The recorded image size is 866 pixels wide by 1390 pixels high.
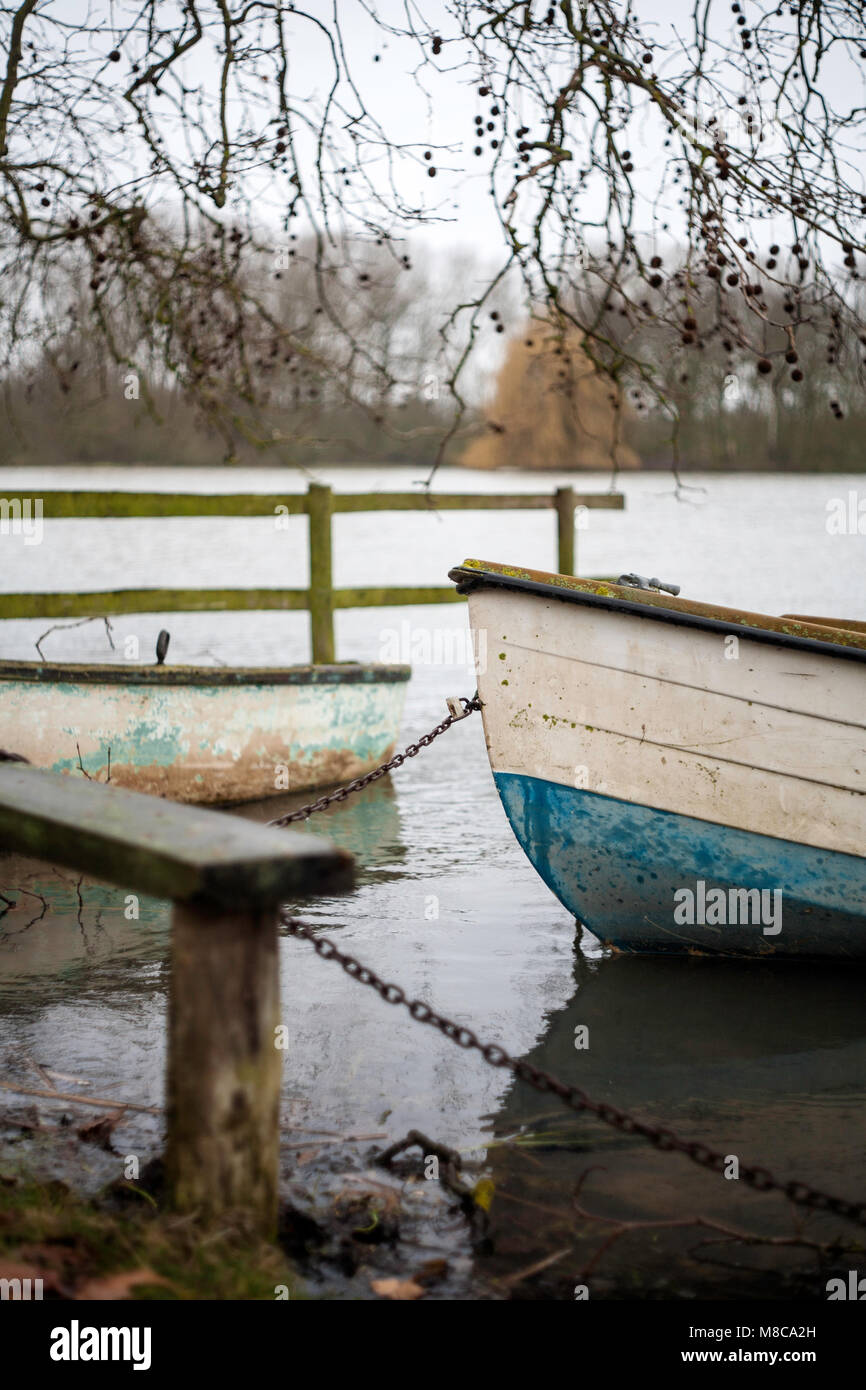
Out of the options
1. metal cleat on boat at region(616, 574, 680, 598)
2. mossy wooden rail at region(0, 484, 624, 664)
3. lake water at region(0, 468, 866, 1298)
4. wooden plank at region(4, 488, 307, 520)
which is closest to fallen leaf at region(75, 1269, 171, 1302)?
lake water at region(0, 468, 866, 1298)

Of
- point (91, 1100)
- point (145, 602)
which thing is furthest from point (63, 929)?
point (145, 602)

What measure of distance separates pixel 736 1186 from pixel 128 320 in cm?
505

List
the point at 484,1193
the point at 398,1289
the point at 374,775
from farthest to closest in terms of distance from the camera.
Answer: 1. the point at 374,775
2. the point at 484,1193
3. the point at 398,1289

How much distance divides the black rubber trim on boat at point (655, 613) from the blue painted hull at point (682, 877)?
67 centimetres

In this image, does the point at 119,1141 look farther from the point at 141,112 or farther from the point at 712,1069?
the point at 141,112

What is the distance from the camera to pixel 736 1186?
3008 mm

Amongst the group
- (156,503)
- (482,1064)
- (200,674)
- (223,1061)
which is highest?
(156,503)

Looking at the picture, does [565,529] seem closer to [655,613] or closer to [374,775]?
[655,613]

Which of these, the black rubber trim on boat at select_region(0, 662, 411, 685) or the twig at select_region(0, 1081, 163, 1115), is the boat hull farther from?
the twig at select_region(0, 1081, 163, 1115)

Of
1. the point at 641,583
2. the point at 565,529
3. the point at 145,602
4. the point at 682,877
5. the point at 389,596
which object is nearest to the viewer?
the point at 682,877

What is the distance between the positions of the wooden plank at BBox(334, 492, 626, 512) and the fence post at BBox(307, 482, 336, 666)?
0.17 m

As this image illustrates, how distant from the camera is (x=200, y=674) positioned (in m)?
6.67

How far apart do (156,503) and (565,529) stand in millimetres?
3697

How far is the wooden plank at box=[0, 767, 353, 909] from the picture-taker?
2211mm
